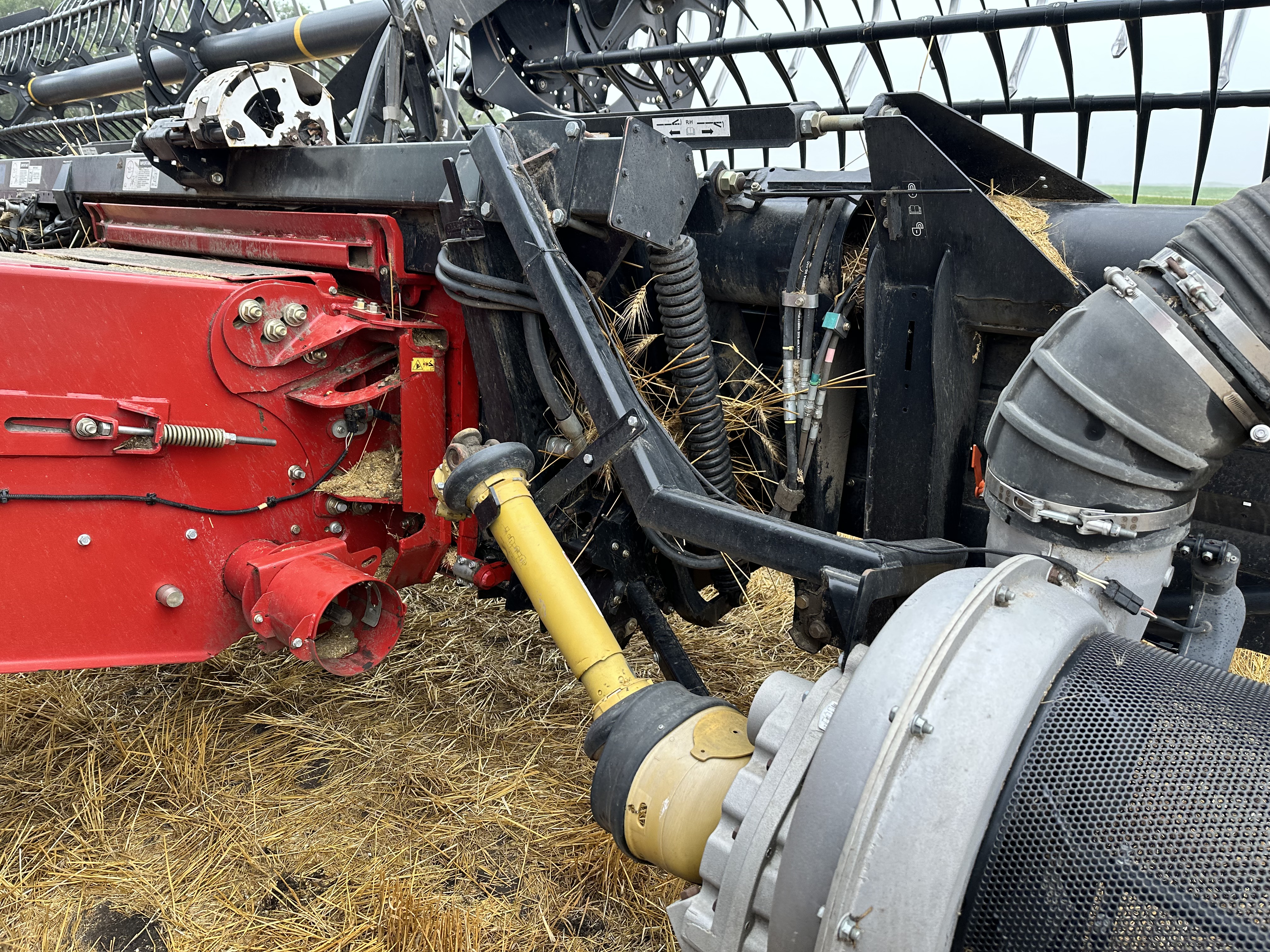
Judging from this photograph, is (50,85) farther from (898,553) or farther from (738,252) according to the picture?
(898,553)

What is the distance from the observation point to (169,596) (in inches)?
88.5

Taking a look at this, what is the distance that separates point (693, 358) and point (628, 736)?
108cm

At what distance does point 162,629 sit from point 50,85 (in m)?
6.56

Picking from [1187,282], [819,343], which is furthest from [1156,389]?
[819,343]

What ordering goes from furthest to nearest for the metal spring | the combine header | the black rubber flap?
the metal spring → the black rubber flap → the combine header

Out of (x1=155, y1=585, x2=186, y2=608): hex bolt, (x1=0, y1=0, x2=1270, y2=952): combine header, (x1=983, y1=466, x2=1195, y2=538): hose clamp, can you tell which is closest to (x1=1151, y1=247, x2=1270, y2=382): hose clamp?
(x1=0, y1=0, x2=1270, y2=952): combine header

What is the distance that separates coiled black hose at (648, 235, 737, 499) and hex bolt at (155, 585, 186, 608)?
1.26 m

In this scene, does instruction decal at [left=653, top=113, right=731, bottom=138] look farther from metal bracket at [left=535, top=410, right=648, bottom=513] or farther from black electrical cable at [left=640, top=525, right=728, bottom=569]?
black electrical cable at [left=640, top=525, right=728, bottom=569]

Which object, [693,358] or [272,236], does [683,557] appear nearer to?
[693,358]

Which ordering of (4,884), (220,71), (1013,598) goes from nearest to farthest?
(1013,598) < (4,884) < (220,71)

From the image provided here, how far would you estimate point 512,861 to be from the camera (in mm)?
2348

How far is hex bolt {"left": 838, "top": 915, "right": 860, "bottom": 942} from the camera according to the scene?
3.43ft

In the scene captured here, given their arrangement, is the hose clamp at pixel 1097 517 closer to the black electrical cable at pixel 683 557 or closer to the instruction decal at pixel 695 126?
the black electrical cable at pixel 683 557

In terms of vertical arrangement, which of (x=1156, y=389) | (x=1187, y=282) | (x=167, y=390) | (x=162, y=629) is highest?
(x=1187, y=282)
